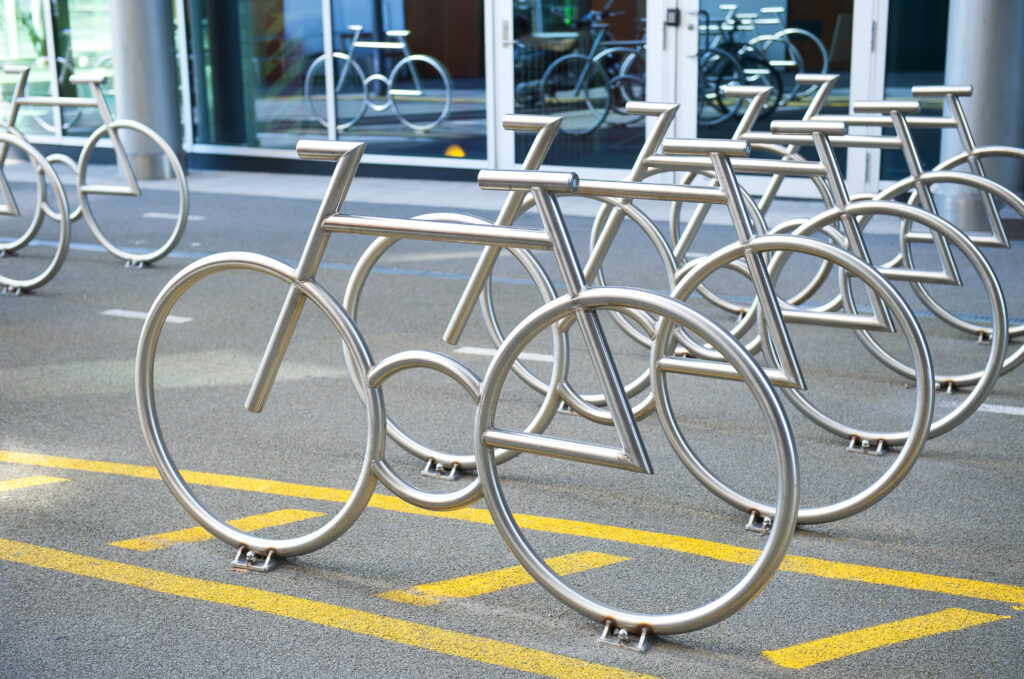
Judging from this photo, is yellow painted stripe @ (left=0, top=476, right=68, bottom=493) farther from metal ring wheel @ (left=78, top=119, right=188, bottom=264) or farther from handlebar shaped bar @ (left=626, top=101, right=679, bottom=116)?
metal ring wheel @ (left=78, top=119, right=188, bottom=264)

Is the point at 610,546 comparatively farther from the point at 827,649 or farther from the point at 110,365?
the point at 110,365

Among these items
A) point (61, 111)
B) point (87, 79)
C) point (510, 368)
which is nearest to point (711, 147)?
point (510, 368)

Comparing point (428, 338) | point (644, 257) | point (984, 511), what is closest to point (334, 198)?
point (984, 511)

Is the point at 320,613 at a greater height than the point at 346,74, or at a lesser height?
lesser

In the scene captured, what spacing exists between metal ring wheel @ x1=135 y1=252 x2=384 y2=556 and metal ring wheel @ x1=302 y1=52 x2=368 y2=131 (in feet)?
27.1

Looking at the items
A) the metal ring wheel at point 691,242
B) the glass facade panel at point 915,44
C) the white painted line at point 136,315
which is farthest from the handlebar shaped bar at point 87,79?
the glass facade panel at point 915,44

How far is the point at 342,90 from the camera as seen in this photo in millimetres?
11289

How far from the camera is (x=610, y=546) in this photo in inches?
125

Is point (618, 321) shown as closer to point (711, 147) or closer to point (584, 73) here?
point (711, 147)

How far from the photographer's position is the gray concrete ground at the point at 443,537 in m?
2.62

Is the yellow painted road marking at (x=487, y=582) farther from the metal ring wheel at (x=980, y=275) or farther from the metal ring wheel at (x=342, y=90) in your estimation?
the metal ring wheel at (x=342, y=90)

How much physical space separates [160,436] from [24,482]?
79cm

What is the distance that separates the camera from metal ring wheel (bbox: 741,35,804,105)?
922 cm

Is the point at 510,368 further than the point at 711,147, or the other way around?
the point at 711,147
